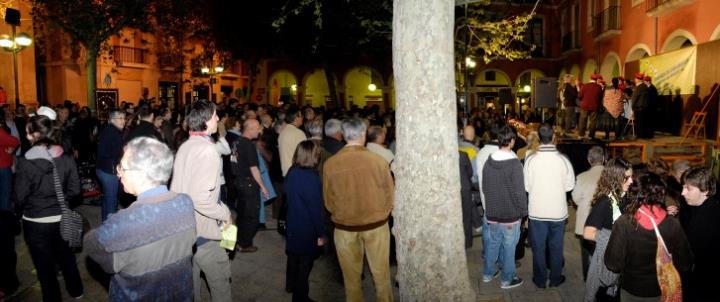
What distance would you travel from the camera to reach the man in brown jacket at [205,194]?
3951 mm

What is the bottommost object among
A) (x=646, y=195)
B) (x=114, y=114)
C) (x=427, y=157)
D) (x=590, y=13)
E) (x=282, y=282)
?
(x=282, y=282)

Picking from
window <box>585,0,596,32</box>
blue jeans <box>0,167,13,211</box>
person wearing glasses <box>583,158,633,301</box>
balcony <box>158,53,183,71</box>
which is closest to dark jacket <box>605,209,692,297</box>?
person wearing glasses <box>583,158,633,301</box>

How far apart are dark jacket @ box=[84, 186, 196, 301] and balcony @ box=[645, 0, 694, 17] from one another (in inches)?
609

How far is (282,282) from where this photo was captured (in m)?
5.79

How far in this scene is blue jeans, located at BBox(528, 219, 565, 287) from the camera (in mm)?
5512

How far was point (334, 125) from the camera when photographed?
661 centimetres

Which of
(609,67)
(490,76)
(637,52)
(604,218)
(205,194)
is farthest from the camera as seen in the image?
(490,76)

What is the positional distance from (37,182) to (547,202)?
4798mm

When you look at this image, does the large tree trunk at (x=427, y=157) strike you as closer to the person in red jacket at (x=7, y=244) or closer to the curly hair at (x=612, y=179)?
the curly hair at (x=612, y=179)

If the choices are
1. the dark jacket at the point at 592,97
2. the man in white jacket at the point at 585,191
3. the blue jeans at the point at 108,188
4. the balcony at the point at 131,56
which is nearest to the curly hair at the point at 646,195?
the man in white jacket at the point at 585,191

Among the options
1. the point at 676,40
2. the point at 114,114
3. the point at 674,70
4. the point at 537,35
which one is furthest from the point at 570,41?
the point at 114,114

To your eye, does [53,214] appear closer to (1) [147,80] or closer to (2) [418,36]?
(2) [418,36]

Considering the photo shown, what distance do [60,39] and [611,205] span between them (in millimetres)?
32075

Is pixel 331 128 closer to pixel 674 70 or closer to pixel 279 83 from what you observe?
pixel 674 70
